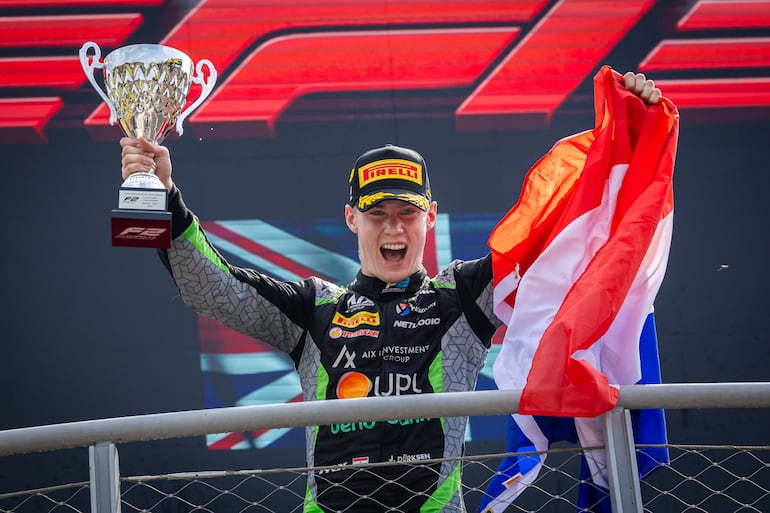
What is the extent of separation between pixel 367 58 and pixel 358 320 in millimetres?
1974

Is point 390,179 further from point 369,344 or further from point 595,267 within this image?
point 595,267

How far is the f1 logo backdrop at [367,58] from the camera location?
4.06m

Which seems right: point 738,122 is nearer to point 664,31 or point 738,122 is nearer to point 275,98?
point 664,31

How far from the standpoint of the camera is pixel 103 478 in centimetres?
197

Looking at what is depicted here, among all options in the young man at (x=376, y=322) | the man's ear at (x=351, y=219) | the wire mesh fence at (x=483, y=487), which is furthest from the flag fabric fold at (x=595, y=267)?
the wire mesh fence at (x=483, y=487)

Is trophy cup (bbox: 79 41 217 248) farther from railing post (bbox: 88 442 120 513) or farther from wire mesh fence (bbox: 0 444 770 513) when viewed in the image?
wire mesh fence (bbox: 0 444 770 513)

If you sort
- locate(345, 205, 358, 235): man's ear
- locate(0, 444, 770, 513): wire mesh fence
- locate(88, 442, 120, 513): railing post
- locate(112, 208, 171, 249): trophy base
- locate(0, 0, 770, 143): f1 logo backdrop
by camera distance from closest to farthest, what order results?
1. locate(88, 442, 120, 513): railing post
2. locate(112, 208, 171, 249): trophy base
3. locate(345, 205, 358, 235): man's ear
4. locate(0, 444, 770, 513): wire mesh fence
5. locate(0, 0, 770, 143): f1 logo backdrop

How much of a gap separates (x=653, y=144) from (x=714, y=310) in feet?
6.08

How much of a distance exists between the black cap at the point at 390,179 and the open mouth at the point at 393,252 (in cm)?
10

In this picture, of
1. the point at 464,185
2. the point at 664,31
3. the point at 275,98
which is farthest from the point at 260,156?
the point at 664,31

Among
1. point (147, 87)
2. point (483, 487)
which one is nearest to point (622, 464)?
point (147, 87)

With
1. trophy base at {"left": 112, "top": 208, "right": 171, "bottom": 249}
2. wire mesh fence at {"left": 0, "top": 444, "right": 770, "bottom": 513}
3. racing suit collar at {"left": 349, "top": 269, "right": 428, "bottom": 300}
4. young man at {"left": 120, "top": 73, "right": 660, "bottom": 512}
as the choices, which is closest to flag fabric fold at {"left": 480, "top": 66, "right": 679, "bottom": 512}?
young man at {"left": 120, "top": 73, "right": 660, "bottom": 512}

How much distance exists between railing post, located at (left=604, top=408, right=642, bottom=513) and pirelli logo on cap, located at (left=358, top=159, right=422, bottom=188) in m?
0.73

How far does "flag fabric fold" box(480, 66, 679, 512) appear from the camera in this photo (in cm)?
221
